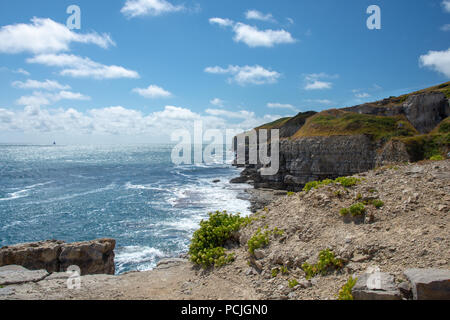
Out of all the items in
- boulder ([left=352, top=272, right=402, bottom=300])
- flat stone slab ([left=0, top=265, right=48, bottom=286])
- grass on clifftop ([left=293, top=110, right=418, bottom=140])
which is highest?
grass on clifftop ([left=293, top=110, right=418, bottom=140])

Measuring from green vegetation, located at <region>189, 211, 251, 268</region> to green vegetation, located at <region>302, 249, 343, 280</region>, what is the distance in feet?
11.4

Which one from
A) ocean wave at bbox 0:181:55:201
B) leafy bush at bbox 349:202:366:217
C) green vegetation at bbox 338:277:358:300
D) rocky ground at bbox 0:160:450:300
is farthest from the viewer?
ocean wave at bbox 0:181:55:201

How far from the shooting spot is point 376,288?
6.55 meters

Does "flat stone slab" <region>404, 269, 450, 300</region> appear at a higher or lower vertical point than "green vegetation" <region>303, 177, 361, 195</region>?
lower

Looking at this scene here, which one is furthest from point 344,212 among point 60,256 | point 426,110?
point 426,110

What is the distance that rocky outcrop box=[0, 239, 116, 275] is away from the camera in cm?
1672

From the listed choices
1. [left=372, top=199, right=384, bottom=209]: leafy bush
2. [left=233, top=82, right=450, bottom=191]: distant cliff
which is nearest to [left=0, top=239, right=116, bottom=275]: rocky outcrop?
[left=372, top=199, right=384, bottom=209]: leafy bush

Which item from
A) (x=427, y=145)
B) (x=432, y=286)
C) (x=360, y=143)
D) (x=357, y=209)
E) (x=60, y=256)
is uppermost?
(x=360, y=143)

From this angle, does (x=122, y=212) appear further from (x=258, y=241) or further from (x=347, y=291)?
(x=347, y=291)

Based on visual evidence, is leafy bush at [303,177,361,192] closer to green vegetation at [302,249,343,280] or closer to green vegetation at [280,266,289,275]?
green vegetation at [302,249,343,280]

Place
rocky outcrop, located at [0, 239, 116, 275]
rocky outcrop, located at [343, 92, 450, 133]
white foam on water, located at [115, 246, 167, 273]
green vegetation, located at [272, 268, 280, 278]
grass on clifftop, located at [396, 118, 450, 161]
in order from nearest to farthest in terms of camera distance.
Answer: green vegetation, located at [272, 268, 280, 278], rocky outcrop, located at [0, 239, 116, 275], white foam on water, located at [115, 246, 167, 273], grass on clifftop, located at [396, 118, 450, 161], rocky outcrop, located at [343, 92, 450, 133]

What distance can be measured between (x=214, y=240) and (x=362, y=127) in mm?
56910

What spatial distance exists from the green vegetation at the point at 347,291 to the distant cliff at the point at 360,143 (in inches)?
1735

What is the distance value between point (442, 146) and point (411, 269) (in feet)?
153
